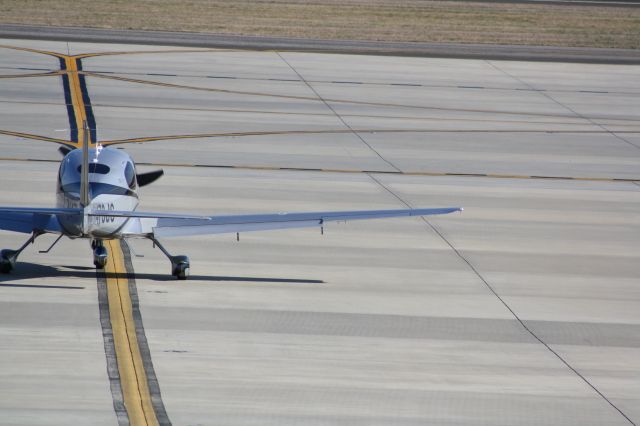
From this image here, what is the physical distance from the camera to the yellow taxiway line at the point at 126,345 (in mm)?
17734

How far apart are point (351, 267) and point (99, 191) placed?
20.4 ft

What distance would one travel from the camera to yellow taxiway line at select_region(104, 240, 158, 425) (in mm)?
17734

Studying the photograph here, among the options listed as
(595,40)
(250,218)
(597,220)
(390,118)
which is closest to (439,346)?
(250,218)

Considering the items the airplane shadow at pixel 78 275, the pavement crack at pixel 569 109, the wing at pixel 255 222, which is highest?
the pavement crack at pixel 569 109

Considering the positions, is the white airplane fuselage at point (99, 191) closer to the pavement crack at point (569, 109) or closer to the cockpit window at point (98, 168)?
the cockpit window at point (98, 168)

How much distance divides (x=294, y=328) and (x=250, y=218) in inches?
164

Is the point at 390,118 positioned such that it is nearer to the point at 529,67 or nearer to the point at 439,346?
the point at 529,67

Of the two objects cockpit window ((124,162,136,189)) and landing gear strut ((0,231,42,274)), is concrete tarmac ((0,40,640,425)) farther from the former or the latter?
cockpit window ((124,162,136,189))

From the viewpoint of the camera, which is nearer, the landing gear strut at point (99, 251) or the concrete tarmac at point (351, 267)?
the concrete tarmac at point (351, 267)

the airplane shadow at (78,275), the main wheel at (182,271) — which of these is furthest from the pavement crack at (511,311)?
the main wheel at (182,271)

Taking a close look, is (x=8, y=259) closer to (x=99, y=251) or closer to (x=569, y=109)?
(x=99, y=251)

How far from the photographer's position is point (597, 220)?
34.5 meters

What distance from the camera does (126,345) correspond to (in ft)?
68.3

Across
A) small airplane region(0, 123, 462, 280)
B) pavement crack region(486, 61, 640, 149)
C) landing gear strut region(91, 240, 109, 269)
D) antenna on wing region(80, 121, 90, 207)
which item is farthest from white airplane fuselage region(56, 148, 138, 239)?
pavement crack region(486, 61, 640, 149)
